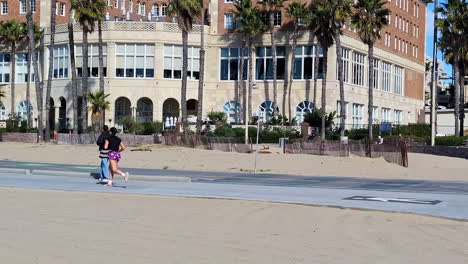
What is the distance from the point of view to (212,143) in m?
42.2

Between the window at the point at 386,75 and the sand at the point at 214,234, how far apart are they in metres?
61.3

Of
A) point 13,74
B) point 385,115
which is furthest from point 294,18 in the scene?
point 13,74

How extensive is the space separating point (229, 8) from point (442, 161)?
106ft

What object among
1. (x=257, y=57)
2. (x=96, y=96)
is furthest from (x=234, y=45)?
(x=96, y=96)

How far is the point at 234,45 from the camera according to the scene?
66062mm

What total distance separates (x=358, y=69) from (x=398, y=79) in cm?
1335

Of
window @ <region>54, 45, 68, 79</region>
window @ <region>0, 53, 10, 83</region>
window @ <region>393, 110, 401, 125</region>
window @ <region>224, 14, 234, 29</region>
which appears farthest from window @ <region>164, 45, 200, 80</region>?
window @ <region>393, 110, 401, 125</region>

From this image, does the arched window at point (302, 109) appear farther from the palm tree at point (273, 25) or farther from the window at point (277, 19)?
the window at point (277, 19)

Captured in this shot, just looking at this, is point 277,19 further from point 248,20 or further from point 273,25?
point 248,20

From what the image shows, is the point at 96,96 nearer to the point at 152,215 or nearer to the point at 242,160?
the point at 242,160

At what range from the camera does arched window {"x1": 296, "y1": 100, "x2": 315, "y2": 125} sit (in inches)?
2509

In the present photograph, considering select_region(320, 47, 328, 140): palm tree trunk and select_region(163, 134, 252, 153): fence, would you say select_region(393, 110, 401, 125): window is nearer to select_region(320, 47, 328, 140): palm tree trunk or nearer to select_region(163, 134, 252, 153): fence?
select_region(320, 47, 328, 140): palm tree trunk

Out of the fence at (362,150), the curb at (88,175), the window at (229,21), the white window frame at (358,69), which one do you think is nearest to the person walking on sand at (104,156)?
the curb at (88,175)

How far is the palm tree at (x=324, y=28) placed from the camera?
56.2m
